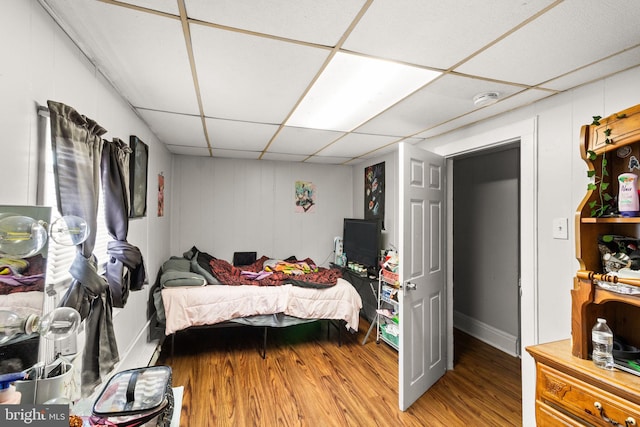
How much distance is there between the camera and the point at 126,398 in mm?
1050

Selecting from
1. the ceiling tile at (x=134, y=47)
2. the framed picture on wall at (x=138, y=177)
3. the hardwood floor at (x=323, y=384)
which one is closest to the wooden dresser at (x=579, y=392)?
the hardwood floor at (x=323, y=384)

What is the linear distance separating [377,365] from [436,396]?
617mm

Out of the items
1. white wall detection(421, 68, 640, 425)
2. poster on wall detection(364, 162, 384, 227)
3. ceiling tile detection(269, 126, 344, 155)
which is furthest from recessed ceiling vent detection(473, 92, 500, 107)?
poster on wall detection(364, 162, 384, 227)

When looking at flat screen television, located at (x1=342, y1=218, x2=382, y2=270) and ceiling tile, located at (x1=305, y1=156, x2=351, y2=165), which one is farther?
ceiling tile, located at (x1=305, y1=156, x2=351, y2=165)

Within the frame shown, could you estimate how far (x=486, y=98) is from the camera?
192 cm

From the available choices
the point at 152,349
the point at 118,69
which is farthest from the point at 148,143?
the point at 152,349

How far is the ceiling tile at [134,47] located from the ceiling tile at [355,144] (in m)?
1.62

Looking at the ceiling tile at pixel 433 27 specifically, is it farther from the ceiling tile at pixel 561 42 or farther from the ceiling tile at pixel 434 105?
the ceiling tile at pixel 434 105

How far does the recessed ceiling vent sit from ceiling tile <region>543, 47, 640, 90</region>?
9.9 inches

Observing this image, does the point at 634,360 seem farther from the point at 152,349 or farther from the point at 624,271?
the point at 152,349

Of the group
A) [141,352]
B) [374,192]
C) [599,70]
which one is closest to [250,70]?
[599,70]

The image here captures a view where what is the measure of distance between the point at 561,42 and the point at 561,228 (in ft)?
3.59

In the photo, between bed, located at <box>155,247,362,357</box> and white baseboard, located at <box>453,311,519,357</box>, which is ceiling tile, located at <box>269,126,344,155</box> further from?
white baseboard, located at <box>453,311,519,357</box>

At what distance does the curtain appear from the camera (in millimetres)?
1698
